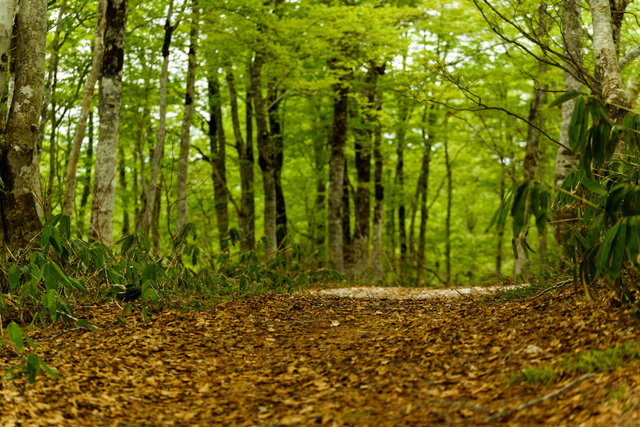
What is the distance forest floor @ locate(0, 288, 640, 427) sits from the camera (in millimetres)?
2559

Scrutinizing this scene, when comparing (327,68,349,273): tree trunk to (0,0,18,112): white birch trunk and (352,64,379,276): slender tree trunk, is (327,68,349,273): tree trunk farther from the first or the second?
(0,0,18,112): white birch trunk

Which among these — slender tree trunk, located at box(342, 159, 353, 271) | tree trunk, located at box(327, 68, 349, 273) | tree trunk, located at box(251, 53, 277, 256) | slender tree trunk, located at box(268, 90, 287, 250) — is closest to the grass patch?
tree trunk, located at box(251, 53, 277, 256)

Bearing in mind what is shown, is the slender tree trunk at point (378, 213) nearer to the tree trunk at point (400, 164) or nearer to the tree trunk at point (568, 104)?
the tree trunk at point (400, 164)

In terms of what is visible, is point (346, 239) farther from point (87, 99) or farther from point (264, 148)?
point (87, 99)

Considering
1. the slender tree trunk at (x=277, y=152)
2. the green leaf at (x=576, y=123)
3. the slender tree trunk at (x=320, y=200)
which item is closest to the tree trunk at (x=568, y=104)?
the green leaf at (x=576, y=123)

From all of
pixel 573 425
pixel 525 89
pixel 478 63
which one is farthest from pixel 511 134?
pixel 573 425

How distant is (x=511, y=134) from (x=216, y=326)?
14014 mm

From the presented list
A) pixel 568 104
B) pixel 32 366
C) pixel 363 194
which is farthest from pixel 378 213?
pixel 32 366

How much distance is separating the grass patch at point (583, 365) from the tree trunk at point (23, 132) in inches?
184

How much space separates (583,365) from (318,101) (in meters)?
13.1

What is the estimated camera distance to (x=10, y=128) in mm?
5301

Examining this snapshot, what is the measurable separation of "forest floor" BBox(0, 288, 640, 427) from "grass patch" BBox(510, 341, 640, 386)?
1.8 inches

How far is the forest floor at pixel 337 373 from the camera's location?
101 inches

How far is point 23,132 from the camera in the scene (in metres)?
5.32
